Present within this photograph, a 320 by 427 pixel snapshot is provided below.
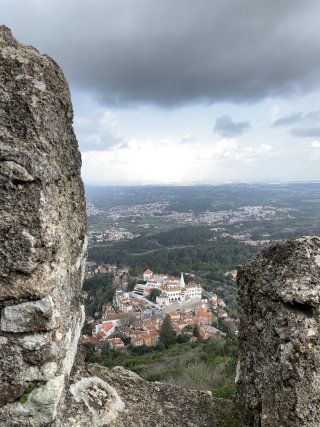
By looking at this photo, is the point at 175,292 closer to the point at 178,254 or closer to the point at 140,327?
the point at 140,327

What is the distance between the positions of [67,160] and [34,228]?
1603 millimetres

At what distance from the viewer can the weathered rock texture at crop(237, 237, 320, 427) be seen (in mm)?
5387

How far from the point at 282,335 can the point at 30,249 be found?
4.03 metres

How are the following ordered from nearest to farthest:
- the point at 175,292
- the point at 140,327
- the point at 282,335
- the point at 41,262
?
the point at 41,262
the point at 282,335
the point at 140,327
the point at 175,292

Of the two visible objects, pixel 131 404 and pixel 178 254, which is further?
pixel 178 254

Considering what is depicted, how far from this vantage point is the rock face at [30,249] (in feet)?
16.2

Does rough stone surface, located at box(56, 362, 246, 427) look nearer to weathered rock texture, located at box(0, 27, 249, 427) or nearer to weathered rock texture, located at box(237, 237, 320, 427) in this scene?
weathered rock texture, located at box(0, 27, 249, 427)

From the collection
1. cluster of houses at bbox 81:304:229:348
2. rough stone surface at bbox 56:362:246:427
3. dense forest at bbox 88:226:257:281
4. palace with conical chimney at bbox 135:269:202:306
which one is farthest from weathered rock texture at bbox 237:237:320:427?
dense forest at bbox 88:226:257:281

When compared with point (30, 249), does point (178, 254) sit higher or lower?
lower

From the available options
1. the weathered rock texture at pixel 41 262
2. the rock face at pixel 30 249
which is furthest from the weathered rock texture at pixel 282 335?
the rock face at pixel 30 249

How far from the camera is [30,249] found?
4969 mm

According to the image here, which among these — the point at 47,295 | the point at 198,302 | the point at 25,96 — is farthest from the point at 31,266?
the point at 198,302

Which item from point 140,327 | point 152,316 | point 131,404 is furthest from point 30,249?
point 152,316

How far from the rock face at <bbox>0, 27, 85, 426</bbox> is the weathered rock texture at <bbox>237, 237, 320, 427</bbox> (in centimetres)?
323
